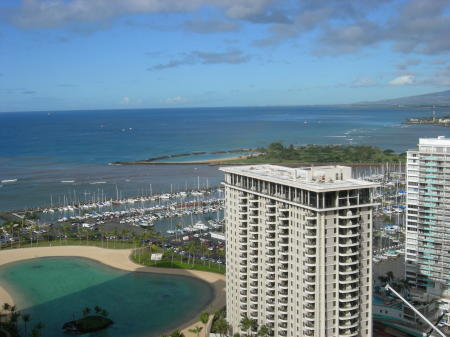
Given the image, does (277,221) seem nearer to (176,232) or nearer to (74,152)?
(176,232)

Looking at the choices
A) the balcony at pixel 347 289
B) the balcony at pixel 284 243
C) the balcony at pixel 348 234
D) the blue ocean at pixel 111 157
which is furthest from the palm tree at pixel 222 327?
the blue ocean at pixel 111 157

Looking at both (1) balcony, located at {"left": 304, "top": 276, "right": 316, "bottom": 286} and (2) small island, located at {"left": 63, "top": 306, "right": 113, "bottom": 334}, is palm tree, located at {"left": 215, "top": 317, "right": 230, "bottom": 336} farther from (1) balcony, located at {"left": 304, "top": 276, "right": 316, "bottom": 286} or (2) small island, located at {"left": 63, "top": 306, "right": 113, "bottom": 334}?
(2) small island, located at {"left": 63, "top": 306, "right": 113, "bottom": 334}

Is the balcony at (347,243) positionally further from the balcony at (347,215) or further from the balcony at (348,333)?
the balcony at (348,333)

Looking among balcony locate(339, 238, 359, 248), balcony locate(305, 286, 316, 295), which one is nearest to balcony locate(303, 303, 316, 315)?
balcony locate(305, 286, 316, 295)

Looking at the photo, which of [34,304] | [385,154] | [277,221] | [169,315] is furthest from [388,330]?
[385,154]

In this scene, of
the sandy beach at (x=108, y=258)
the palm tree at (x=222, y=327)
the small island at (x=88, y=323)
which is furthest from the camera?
the sandy beach at (x=108, y=258)
